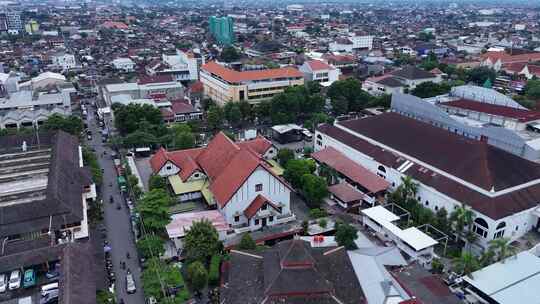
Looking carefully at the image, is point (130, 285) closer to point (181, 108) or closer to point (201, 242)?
point (201, 242)

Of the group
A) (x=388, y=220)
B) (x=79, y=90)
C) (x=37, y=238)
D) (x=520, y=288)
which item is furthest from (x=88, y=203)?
(x=79, y=90)

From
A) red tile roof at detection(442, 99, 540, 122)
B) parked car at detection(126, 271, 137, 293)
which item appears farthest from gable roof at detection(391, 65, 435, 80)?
parked car at detection(126, 271, 137, 293)

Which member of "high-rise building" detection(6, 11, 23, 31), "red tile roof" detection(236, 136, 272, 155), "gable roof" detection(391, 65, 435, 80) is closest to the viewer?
"red tile roof" detection(236, 136, 272, 155)

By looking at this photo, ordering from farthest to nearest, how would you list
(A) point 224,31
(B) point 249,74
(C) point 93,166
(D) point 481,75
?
(A) point 224,31 → (D) point 481,75 → (B) point 249,74 → (C) point 93,166

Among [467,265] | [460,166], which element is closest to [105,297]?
[467,265]

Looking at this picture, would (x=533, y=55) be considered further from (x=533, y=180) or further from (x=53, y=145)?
(x=53, y=145)

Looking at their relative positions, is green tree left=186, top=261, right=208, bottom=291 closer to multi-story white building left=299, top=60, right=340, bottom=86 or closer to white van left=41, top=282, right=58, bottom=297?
white van left=41, top=282, right=58, bottom=297

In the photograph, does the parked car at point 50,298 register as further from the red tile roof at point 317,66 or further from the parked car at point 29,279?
the red tile roof at point 317,66

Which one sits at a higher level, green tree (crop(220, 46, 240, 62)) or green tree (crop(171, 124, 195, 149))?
green tree (crop(220, 46, 240, 62))
